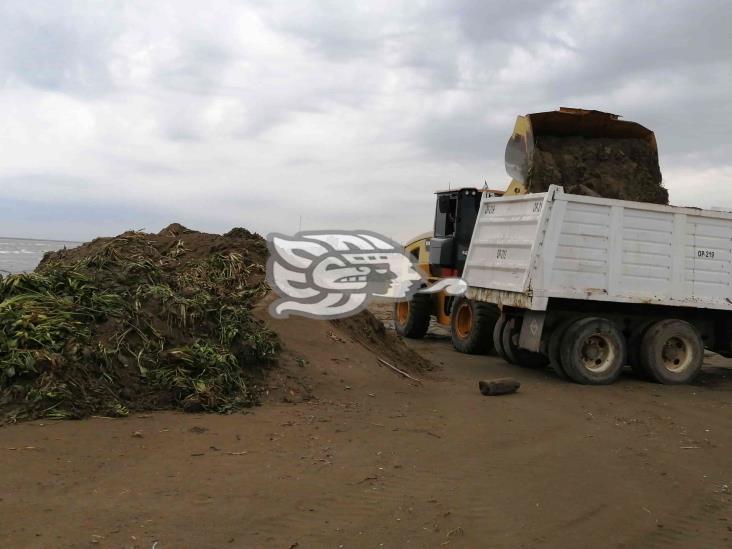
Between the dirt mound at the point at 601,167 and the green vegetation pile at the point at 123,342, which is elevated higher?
the dirt mound at the point at 601,167

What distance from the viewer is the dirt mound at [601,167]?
1038cm

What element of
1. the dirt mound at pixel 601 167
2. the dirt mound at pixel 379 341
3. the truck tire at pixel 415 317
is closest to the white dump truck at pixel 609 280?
the dirt mound at pixel 601 167

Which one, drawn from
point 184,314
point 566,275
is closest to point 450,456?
point 184,314

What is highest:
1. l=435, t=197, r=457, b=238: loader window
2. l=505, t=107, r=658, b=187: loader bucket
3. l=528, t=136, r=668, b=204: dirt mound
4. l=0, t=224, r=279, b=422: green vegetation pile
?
l=505, t=107, r=658, b=187: loader bucket

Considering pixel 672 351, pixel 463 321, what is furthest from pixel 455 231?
pixel 672 351

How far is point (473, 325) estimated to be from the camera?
1196 cm

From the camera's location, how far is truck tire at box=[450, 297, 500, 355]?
38.7ft

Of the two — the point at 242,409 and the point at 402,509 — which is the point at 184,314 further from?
the point at 402,509

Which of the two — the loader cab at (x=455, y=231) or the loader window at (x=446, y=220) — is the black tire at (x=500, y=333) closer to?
the loader cab at (x=455, y=231)

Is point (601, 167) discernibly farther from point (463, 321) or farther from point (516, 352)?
point (463, 321)

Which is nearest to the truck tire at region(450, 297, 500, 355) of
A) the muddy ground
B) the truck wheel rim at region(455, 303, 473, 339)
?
the truck wheel rim at region(455, 303, 473, 339)

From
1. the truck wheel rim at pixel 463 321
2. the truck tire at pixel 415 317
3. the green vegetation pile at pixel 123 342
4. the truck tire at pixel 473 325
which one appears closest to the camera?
the green vegetation pile at pixel 123 342

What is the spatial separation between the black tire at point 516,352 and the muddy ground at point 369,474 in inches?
102

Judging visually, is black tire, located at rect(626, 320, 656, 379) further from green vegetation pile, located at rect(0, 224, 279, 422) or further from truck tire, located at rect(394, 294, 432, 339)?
green vegetation pile, located at rect(0, 224, 279, 422)
